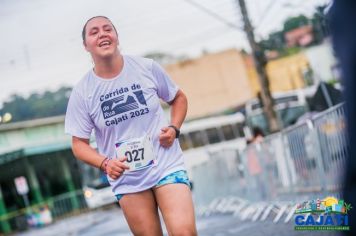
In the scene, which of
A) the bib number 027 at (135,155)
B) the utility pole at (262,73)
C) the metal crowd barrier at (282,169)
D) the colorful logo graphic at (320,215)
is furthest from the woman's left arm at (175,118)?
the utility pole at (262,73)

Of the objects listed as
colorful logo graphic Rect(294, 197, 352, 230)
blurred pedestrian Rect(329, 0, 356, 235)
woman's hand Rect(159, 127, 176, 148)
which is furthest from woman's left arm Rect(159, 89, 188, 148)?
blurred pedestrian Rect(329, 0, 356, 235)

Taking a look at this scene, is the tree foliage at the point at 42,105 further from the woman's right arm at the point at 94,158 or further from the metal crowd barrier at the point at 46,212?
the woman's right arm at the point at 94,158

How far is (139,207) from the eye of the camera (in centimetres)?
295

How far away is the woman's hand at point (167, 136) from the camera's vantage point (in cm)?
295

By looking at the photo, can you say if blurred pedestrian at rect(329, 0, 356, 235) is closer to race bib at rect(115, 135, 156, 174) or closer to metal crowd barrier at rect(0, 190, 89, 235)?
race bib at rect(115, 135, 156, 174)

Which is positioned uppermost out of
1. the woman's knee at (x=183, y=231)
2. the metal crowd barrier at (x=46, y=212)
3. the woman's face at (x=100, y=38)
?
the woman's face at (x=100, y=38)

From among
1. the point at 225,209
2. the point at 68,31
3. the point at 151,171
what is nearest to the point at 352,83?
the point at 151,171

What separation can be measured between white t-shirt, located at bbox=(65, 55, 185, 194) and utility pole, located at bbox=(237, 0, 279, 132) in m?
11.8

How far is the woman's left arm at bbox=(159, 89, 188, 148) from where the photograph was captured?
2.96 metres

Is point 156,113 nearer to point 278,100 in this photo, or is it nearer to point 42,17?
point 42,17

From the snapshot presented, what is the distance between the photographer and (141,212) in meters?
2.95

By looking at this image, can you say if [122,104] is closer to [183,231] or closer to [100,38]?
[100,38]

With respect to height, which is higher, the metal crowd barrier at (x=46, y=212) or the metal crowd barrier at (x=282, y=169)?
the metal crowd barrier at (x=282, y=169)

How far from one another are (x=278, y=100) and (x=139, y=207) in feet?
75.0
